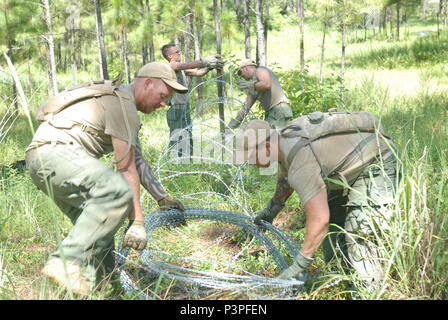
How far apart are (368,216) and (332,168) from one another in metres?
0.37

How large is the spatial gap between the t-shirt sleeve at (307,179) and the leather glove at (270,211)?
80cm

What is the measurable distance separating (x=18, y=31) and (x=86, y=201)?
25.8 ft

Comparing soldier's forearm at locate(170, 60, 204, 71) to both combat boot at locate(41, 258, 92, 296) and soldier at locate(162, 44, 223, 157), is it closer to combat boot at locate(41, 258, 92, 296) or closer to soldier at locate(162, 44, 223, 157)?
soldier at locate(162, 44, 223, 157)

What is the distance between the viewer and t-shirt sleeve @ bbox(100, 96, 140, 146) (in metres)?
2.51

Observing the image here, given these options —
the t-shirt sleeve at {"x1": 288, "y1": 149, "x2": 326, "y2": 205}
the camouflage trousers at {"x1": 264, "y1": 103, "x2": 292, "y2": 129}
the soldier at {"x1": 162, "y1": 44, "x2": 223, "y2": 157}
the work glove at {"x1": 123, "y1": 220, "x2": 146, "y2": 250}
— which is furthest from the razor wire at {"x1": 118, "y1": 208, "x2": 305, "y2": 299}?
the camouflage trousers at {"x1": 264, "y1": 103, "x2": 292, "y2": 129}

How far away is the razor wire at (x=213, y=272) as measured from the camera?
240 cm

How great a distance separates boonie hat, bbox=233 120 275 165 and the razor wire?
2.33 feet

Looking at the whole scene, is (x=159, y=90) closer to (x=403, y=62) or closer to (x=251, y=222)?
(x=251, y=222)

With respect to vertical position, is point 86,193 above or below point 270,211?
above

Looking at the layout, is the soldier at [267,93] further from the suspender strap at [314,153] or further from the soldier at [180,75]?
the suspender strap at [314,153]

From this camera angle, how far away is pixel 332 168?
8.61 ft

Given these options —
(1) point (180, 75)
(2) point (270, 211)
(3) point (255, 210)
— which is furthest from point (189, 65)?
(2) point (270, 211)

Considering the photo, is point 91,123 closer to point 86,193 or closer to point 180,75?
point 86,193

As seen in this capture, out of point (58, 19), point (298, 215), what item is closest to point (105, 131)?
point (298, 215)
